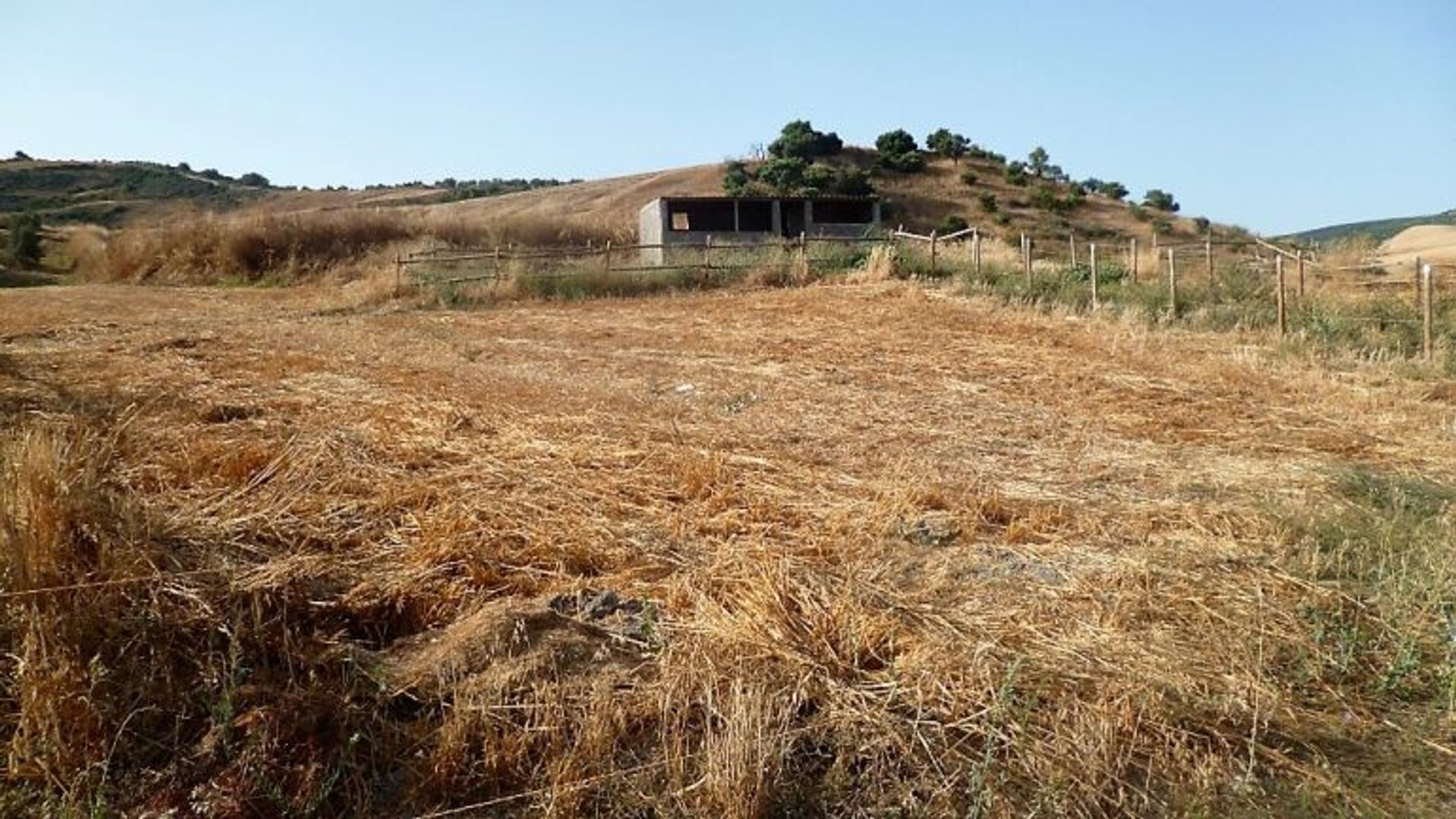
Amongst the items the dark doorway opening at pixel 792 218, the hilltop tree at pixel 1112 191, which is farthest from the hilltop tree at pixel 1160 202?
the dark doorway opening at pixel 792 218

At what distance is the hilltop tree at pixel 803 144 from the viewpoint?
5653 centimetres

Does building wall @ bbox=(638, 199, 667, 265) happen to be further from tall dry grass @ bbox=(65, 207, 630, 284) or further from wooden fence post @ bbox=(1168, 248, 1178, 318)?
wooden fence post @ bbox=(1168, 248, 1178, 318)

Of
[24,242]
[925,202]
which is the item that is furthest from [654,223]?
[925,202]

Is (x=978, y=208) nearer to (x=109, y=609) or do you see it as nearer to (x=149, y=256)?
(x=149, y=256)

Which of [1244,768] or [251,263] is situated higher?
[251,263]

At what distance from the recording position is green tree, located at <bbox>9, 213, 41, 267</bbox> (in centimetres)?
2923

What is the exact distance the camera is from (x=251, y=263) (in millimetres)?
26438

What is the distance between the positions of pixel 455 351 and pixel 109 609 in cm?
880

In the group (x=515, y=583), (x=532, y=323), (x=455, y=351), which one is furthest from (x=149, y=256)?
(x=515, y=583)

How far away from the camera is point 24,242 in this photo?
97.2 feet

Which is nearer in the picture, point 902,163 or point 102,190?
point 902,163

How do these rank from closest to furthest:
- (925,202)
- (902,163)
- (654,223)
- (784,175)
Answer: (654,223) < (784,175) < (925,202) < (902,163)

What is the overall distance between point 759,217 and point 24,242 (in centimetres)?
2745

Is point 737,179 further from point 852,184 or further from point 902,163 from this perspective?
point 902,163
